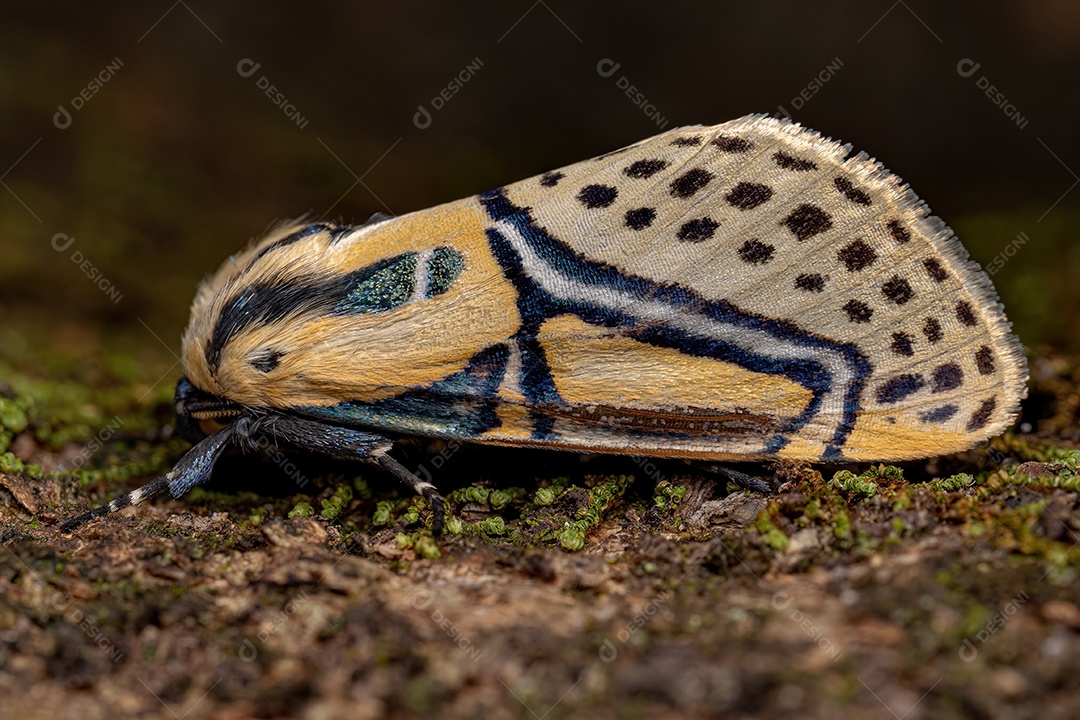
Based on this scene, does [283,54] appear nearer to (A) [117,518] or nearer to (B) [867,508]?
(A) [117,518]

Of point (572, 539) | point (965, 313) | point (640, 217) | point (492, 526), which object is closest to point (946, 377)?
point (965, 313)

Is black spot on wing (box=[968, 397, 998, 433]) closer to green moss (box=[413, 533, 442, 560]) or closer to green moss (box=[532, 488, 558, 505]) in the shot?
green moss (box=[532, 488, 558, 505])

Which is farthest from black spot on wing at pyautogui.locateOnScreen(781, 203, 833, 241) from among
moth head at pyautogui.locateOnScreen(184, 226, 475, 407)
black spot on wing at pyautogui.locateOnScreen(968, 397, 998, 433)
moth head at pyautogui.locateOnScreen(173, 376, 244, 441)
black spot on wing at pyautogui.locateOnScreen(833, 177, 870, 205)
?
moth head at pyautogui.locateOnScreen(173, 376, 244, 441)

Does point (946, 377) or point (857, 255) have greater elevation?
point (857, 255)

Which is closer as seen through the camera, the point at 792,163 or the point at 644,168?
the point at 792,163

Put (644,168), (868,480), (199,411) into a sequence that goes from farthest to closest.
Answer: (199,411) < (644,168) < (868,480)

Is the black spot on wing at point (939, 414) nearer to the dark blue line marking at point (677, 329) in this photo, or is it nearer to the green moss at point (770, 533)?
the dark blue line marking at point (677, 329)

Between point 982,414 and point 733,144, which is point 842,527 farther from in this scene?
point 733,144
